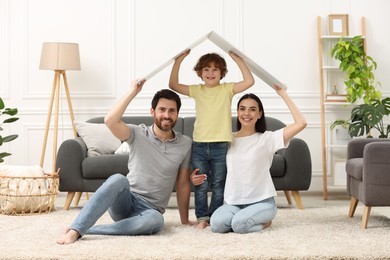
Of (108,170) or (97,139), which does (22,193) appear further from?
(97,139)

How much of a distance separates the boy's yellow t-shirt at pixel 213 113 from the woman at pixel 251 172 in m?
0.10

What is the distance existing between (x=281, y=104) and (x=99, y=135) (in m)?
1.90

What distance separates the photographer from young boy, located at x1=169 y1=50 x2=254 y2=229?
3953mm

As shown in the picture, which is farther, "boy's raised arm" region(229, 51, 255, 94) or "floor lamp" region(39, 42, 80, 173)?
"floor lamp" region(39, 42, 80, 173)

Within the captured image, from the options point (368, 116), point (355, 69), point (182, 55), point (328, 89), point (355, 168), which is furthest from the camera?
point (328, 89)

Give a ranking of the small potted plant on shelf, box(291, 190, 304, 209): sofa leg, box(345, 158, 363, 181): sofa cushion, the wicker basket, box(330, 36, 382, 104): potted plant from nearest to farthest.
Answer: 1. box(345, 158, 363, 181): sofa cushion
2. the wicker basket
3. box(291, 190, 304, 209): sofa leg
4. the small potted plant on shelf
5. box(330, 36, 382, 104): potted plant

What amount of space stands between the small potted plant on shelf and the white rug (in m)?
1.67

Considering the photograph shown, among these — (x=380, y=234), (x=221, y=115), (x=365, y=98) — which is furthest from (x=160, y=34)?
(x=380, y=234)

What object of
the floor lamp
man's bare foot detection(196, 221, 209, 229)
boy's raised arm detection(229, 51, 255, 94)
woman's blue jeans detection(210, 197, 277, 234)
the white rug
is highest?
the floor lamp

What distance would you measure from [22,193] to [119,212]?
1440 millimetres

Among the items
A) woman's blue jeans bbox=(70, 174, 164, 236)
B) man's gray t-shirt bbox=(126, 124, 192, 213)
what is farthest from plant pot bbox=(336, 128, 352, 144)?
woman's blue jeans bbox=(70, 174, 164, 236)

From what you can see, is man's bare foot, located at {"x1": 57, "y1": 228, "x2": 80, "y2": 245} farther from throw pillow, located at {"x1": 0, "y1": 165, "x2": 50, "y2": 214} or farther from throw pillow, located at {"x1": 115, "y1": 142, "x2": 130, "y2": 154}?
throw pillow, located at {"x1": 115, "y1": 142, "x2": 130, "y2": 154}

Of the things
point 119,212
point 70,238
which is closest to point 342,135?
point 119,212

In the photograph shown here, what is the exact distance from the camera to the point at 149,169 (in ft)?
12.5
